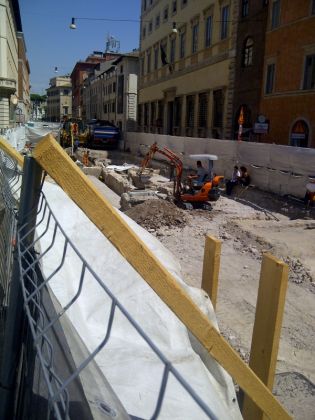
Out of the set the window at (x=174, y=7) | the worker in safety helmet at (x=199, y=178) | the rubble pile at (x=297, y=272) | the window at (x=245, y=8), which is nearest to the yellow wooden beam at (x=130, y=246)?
the rubble pile at (x=297, y=272)

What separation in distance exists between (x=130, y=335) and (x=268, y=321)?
4.24 ft

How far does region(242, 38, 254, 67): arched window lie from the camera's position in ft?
78.0

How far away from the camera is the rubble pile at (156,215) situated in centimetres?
1053

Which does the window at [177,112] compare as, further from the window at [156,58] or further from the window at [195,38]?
the window at [156,58]

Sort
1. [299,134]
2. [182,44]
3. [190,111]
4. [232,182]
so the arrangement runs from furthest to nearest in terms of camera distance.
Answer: [182,44] < [190,111] < [299,134] < [232,182]

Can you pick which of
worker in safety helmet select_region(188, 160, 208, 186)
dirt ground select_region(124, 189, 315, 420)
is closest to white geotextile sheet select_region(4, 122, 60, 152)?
dirt ground select_region(124, 189, 315, 420)

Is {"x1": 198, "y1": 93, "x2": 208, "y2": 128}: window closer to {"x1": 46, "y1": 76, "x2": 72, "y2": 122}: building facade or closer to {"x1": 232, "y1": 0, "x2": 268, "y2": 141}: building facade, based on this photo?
{"x1": 232, "y1": 0, "x2": 268, "y2": 141}: building facade

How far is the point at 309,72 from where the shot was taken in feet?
61.3

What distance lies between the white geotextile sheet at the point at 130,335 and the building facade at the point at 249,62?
68.9ft

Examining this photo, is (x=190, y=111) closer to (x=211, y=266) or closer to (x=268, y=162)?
(x=268, y=162)

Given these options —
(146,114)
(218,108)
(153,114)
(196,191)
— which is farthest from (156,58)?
(196,191)

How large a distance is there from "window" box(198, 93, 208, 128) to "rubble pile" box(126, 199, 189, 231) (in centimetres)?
1858

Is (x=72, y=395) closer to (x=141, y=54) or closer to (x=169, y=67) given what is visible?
(x=169, y=67)

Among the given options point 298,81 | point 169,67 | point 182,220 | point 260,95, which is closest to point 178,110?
point 169,67
